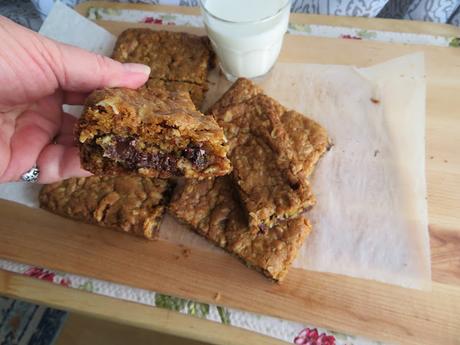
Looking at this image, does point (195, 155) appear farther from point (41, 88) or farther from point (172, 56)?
point (172, 56)

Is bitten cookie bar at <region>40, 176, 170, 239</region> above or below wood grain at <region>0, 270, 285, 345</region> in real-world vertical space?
above

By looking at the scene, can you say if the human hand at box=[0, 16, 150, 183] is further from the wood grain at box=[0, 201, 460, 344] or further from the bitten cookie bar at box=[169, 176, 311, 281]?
the bitten cookie bar at box=[169, 176, 311, 281]

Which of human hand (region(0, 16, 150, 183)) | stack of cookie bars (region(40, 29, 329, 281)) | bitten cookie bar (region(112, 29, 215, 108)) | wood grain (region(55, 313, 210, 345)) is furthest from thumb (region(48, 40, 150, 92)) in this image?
wood grain (region(55, 313, 210, 345))

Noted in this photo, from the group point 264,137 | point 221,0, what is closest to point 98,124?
point 264,137

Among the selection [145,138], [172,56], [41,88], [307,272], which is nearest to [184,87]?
[172,56]

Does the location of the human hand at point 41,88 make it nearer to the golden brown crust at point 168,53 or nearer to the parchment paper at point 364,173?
the parchment paper at point 364,173

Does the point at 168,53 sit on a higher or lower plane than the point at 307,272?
higher

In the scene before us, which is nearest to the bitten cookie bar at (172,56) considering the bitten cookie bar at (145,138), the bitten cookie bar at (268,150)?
the bitten cookie bar at (268,150)
